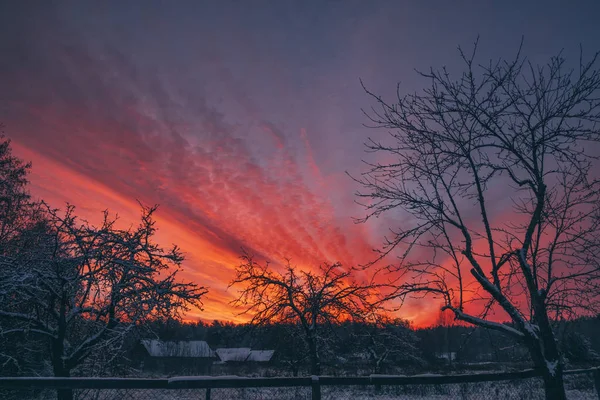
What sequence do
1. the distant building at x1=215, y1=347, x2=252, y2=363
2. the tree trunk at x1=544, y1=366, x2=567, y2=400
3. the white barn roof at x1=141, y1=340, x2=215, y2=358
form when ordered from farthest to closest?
the distant building at x1=215, y1=347, x2=252, y2=363
the white barn roof at x1=141, y1=340, x2=215, y2=358
the tree trunk at x1=544, y1=366, x2=567, y2=400

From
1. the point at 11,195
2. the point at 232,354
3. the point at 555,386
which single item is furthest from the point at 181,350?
the point at 555,386

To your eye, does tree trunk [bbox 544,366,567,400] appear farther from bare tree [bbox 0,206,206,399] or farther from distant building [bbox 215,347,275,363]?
distant building [bbox 215,347,275,363]

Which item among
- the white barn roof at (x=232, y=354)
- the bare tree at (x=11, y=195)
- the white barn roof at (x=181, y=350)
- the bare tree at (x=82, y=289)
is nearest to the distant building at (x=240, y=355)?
the white barn roof at (x=232, y=354)

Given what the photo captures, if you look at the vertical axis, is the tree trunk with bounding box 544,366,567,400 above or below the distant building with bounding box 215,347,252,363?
above

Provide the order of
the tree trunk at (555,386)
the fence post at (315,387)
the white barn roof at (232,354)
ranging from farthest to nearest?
the white barn roof at (232,354), the tree trunk at (555,386), the fence post at (315,387)

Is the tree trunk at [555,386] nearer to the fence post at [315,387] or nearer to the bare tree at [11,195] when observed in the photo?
the fence post at [315,387]

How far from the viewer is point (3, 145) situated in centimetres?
2055

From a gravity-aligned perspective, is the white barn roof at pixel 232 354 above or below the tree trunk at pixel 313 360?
below

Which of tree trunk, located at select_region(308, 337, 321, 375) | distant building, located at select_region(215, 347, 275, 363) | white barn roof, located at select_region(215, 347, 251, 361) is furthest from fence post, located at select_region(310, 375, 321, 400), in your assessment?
white barn roof, located at select_region(215, 347, 251, 361)

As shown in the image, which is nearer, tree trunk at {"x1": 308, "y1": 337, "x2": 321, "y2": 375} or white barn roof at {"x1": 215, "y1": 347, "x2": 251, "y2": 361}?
tree trunk at {"x1": 308, "y1": 337, "x2": 321, "y2": 375}

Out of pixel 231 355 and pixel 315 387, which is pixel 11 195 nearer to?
pixel 315 387

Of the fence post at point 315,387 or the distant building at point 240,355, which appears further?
the distant building at point 240,355

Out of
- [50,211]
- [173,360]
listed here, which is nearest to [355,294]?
[50,211]

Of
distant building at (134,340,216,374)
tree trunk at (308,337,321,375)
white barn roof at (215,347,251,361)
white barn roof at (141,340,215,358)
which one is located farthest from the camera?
white barn roof at (215,347,251,361)
